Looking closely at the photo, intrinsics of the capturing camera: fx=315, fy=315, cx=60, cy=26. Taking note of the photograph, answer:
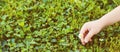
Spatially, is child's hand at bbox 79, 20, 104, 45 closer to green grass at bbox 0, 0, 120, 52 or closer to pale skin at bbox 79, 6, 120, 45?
pale skin at bbox 79, 6, 120, 45

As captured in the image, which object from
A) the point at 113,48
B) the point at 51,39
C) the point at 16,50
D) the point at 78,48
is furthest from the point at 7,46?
the point at 113,48

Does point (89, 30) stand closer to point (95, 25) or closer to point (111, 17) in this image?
point (95, 25)

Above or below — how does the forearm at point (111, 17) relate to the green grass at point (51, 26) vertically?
below

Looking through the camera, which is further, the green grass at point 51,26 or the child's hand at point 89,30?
the green grass at point 51,26

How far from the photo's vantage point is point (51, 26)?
11.8ft

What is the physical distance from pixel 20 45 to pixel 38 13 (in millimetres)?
578

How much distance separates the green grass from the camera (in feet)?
11.0

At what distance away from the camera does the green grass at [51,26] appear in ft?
11.0

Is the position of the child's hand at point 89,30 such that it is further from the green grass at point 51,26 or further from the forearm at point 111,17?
the green grass at point 51,26

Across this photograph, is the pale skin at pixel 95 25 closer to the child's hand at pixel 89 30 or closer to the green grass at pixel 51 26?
the child's hand at pixel 89 30

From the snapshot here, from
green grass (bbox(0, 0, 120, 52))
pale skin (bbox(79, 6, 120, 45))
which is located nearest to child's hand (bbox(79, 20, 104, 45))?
pale skin (bbox(79, 6, 120, 45))

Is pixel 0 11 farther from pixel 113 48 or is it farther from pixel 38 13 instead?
pixel 113 48

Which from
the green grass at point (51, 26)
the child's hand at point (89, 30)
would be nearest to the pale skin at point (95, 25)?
the child's hand at point (89, 30)

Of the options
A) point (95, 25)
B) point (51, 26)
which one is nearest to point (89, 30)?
point (95, 25)
